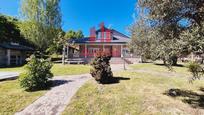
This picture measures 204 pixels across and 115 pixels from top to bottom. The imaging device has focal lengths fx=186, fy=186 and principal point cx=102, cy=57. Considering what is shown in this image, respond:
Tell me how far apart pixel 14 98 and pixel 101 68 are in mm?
5653

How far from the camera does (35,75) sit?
12383mm

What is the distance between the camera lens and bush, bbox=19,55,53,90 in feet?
39.7

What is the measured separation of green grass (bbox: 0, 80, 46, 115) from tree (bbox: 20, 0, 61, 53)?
2446 cm

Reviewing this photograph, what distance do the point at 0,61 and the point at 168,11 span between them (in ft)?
99.1

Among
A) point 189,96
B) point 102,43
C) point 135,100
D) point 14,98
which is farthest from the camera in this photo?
point 102,43

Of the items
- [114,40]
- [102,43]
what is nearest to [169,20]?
[102,43]

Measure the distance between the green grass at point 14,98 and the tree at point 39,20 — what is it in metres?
24.5

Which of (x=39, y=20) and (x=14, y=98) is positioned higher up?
(x=39, y=20)

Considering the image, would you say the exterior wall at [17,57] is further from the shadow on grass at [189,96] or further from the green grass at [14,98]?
the shadow on grass at [189,96]

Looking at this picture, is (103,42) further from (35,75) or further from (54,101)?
(54,101)

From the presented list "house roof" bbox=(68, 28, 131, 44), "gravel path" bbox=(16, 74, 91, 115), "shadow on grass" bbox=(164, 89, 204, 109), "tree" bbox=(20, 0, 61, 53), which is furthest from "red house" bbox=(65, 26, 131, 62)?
"shadow on grass" bbox=(164, 89, 204, 109)

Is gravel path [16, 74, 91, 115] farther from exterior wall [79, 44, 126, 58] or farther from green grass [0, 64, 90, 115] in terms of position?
exterior wall [79, 44, 126, 58]

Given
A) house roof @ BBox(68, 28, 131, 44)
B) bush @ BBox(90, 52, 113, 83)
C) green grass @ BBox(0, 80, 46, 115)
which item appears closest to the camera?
green grass @ BBox(0, 80, 46, 115)

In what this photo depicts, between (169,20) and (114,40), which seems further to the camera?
(114,40)
